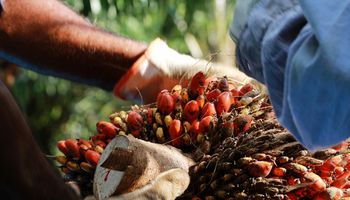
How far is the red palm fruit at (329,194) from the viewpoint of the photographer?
157cm

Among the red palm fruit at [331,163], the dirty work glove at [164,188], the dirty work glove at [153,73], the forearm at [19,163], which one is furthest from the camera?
the dirty work glove at [153,73]

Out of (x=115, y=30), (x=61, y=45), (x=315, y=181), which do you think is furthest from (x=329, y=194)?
(x=115, y=30)

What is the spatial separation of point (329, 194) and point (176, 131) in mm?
361

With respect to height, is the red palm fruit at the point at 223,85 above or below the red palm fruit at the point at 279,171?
above

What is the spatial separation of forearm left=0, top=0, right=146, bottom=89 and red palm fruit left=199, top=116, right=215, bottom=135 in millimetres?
604

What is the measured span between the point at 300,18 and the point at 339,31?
10 cm

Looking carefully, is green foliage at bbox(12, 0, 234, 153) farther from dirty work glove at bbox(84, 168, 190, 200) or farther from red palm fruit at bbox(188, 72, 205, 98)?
dirty work glove at bbox(84, 168, 190, 200)

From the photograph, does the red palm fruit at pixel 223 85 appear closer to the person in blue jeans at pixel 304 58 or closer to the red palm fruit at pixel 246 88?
the red palm fruit at pixel 246 88

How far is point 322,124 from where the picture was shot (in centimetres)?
119

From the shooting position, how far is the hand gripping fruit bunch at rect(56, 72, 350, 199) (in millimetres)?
1567

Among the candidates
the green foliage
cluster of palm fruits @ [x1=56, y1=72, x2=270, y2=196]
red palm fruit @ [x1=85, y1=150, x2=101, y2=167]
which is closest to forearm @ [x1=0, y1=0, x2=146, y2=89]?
cluster of palm fruits @ [x1=56, y1=72, x2=270, y2=196]

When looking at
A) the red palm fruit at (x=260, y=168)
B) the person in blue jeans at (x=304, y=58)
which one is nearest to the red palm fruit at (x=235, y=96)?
the red palm fruit at (x=260, y=168)

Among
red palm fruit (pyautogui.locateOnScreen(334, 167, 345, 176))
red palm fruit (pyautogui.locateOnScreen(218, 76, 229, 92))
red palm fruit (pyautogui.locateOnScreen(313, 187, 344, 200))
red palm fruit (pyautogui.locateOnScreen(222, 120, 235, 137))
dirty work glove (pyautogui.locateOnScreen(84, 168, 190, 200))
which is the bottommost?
dirty work glove (pyautogui.locateOnScreen(84, 168, 190, 200))


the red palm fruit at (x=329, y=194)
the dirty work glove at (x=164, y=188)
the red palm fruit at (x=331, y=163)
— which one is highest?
the red palm fruit at (x=331, y=163)
